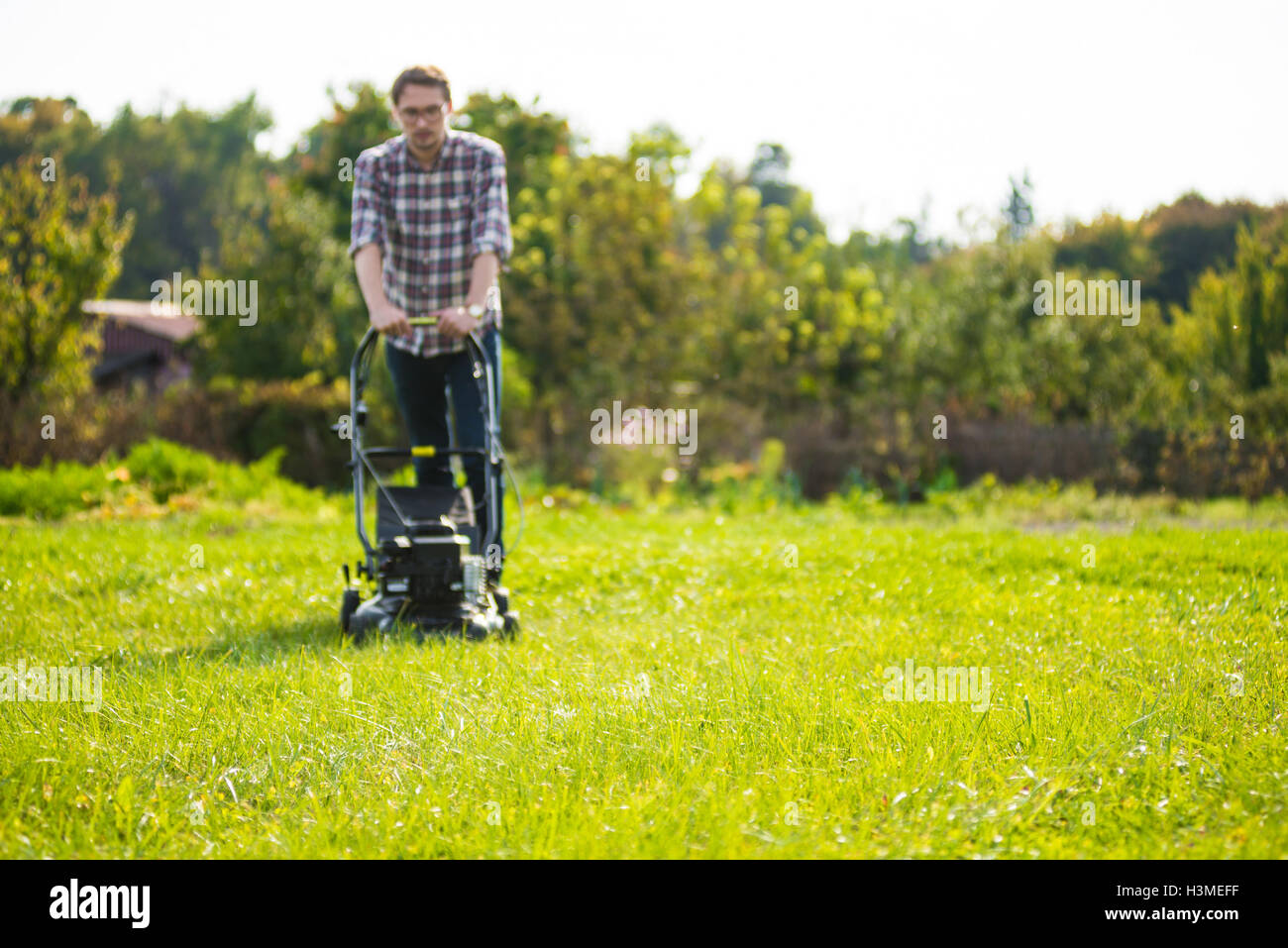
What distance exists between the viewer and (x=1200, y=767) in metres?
2.36

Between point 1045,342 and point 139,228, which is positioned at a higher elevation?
point 139,228

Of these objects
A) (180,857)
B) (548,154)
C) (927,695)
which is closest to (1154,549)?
(927,695)

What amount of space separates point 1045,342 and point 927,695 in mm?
10553

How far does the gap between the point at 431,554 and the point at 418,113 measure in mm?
1747

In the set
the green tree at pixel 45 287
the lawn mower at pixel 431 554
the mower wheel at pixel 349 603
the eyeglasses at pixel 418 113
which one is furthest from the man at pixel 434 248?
the green tree at pixel 45 287

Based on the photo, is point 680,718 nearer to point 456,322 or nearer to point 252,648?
point 252,648

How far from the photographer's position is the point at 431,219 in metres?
4.50

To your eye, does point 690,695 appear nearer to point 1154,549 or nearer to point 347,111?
Result: point 1154,549

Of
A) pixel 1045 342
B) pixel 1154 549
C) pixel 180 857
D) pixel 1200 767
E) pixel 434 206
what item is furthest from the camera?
pixel 1045 342

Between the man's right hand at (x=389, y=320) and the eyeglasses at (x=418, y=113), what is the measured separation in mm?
772

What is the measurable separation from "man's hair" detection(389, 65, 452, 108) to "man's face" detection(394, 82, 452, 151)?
0.05ft

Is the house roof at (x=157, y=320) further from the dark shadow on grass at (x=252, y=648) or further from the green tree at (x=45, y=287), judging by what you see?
the dark shadow on grass at (x=252, y=648)

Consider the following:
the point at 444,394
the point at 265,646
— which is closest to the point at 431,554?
the point at 265,646
